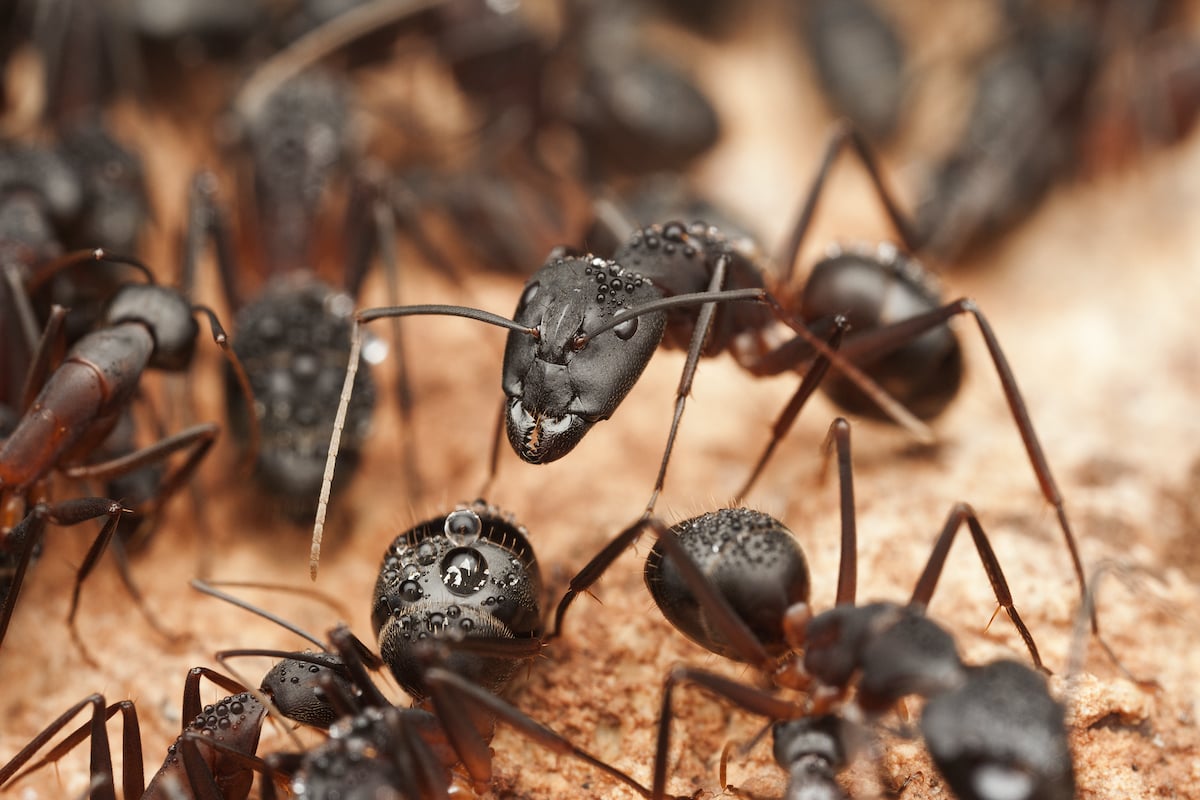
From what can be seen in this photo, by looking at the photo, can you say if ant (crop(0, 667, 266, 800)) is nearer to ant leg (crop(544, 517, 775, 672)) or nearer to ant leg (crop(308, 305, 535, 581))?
ant leg (crop(308, 305, 535, 581))

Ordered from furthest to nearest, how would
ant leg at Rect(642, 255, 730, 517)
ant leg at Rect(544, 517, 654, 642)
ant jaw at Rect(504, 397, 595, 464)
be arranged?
ant leg at Rect(642, 255, 730, 517)
ant jaw at Rect(504, 397, 595, 464)
ant leg at Rect(544, 517, 654, 642)

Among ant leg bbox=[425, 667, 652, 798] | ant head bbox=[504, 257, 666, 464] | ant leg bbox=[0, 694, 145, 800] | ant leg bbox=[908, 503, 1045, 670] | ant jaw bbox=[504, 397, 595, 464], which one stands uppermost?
ant head bbox=[504, 257, 666, 464]

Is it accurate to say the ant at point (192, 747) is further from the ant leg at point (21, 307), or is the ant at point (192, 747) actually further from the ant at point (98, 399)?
the ant leg at point (21, 307)

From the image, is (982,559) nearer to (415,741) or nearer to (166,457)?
(415,741)

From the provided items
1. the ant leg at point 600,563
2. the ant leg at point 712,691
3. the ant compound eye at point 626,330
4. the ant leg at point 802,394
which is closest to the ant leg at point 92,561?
the ant leg at point 600,563

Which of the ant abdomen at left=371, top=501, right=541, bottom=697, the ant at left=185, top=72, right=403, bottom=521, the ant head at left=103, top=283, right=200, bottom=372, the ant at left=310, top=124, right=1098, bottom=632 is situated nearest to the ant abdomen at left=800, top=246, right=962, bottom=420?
the ant at left=310, top=124, right=1098, bottom=632
